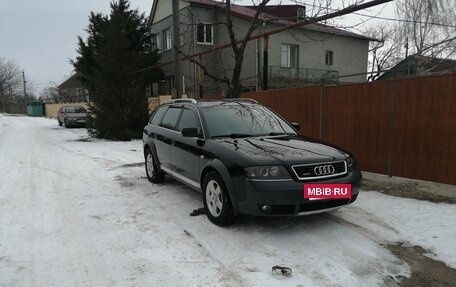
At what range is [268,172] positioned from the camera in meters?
4.52

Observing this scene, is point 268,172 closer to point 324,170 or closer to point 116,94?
point 324,170

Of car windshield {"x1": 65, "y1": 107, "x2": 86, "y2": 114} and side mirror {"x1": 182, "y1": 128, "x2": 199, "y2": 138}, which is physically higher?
side mirror {"x1": 182, "y1": 128, "x2": 199, "y2": 138}

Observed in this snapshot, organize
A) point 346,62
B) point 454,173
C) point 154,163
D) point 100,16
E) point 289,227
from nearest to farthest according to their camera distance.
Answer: point 289,227 < point 454,173 < point 154,163 < point 100,16 < point 346,62

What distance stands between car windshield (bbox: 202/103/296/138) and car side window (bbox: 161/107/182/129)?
0.95 meters

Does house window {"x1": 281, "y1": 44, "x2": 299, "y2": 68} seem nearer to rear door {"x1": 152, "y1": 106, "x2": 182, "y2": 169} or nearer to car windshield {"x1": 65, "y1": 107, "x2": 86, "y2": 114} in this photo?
car windshield {"x1": 65, "y1": 107, "x2": 86, "y2": 114}

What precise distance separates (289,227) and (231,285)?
1624mm

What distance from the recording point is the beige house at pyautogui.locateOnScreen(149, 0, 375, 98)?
916 inches

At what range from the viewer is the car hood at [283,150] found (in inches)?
182

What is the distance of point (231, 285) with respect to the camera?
3.56 m

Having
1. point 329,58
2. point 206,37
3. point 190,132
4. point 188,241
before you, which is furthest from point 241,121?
point 329,58

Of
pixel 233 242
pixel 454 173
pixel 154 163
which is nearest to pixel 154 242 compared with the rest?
pixel 233 242

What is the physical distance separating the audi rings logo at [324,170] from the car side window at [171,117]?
9.93 feet

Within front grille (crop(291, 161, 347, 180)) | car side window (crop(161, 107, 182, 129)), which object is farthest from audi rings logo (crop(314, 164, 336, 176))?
car side window (crop(161, 107, 182, 129))

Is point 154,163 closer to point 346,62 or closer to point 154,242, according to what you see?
point 154,242
